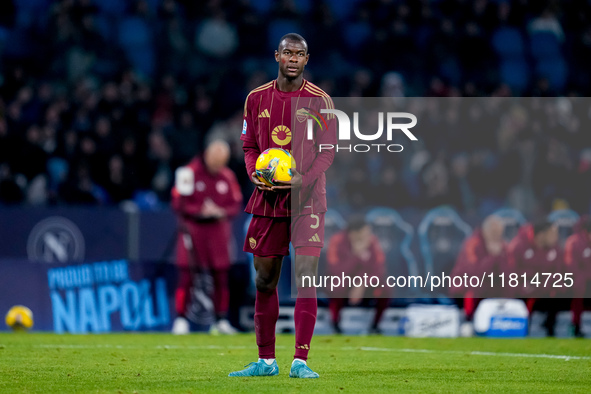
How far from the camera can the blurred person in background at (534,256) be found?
1134cm

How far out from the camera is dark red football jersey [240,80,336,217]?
673 centimetres

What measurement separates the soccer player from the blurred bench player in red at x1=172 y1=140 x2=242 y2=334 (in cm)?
578

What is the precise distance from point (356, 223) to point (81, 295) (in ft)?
11.7

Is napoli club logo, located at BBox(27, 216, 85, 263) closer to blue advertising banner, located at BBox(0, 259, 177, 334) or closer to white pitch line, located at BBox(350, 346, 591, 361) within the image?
blue advertising banner, located at BBox(0, 259, 177, 334)

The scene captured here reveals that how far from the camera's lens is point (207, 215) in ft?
41.8

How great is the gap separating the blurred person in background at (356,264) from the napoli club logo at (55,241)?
3613 millimetres

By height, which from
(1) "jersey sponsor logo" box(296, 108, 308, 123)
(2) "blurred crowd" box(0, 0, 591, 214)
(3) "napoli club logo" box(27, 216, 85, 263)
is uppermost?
(2) "blurred crowd" box(0, 0, 591, 214)

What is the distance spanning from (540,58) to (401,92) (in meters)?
2.91

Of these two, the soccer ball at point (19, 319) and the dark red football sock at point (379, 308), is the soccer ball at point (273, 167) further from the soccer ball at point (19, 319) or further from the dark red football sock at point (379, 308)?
the soccer ball at point (19, 319)

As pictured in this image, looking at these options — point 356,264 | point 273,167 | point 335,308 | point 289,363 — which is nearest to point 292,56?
point 273,167

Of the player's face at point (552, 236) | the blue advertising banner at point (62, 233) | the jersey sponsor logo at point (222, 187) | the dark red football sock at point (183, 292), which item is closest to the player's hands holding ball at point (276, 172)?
the player's face at point (552, 236)

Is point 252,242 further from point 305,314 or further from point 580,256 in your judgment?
point 580,256

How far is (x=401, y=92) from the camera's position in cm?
1667

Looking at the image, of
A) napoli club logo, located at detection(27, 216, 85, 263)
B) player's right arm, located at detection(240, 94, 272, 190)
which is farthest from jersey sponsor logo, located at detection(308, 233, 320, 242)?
napoli club logo, located at detection(27, 216, 85, 263)
